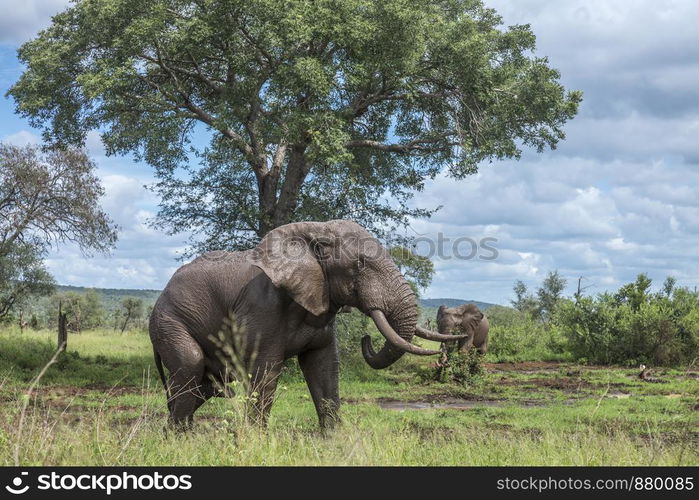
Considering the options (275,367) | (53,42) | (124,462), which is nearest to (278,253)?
(275,367)

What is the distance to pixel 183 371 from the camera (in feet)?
31.4

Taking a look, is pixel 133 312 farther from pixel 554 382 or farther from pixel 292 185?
pixel 554 382

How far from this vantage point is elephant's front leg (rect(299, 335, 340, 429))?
9.50m

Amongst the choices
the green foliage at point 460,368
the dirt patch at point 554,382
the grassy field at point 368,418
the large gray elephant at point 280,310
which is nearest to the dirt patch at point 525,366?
the grassy field at point 368,418

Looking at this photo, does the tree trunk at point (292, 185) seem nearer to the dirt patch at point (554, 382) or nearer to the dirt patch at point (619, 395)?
the dirt patch at point (554, 382)

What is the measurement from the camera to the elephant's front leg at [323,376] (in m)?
9.50

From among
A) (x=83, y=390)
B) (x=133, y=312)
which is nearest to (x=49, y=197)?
(x=83, y=390)

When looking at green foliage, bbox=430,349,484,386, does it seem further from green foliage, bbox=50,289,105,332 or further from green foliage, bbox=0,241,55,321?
green foliage, bbox=50,289,105,332

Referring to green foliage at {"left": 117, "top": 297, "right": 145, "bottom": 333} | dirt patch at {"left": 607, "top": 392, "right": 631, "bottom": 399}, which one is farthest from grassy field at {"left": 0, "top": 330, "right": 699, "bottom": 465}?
green foliage at {"left": 117, "top": 297, "right": 145, "bottom": 333}

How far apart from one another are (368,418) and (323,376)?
7.00 ft

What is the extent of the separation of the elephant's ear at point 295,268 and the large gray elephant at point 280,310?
0.01m

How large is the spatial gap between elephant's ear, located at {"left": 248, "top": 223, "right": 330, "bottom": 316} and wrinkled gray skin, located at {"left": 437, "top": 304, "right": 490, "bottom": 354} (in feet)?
37.5

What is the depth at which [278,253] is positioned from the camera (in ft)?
29.9

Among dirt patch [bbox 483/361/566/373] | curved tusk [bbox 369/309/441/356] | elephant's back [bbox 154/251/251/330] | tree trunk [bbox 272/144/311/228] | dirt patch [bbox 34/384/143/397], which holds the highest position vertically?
tree trunk [bbox 272/144/311/228]
